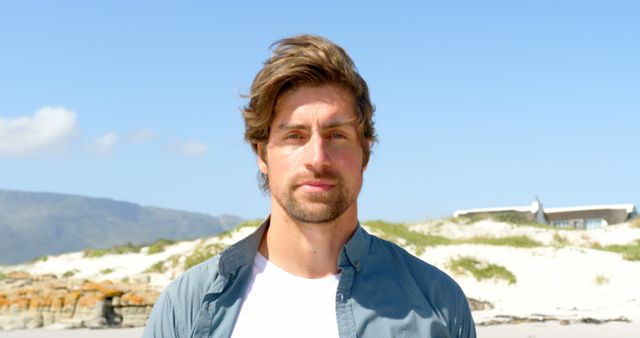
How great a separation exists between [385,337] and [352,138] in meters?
0.71

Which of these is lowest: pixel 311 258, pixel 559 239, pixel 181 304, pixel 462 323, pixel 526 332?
pixel 526 332

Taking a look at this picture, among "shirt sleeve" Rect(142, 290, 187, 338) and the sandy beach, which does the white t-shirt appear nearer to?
"shirt sleeve" Rect(142, 290, 187, 338)

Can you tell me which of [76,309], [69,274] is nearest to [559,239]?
[69,274]

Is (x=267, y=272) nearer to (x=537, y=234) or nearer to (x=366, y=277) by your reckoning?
(x=366, y=277)

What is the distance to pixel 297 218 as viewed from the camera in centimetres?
279

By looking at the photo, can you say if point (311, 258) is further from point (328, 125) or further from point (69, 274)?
point (69, 274)

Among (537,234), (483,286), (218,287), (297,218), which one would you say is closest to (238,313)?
(218,287)

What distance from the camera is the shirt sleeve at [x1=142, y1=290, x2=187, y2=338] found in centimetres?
277

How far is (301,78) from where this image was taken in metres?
2.73

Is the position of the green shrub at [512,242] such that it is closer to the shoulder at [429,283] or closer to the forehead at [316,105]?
the shoulder at [429,283]

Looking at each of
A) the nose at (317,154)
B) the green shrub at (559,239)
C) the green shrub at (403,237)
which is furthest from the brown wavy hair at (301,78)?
the green shrub at (559,239)

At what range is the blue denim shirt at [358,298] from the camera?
8.95ft

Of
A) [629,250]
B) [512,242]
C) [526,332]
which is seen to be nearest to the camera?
[526,332]

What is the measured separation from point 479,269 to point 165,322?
21131 millimetres
